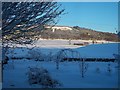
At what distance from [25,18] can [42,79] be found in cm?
212

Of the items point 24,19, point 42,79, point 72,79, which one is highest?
point 24,19

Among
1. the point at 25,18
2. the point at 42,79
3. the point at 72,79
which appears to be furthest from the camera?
the point at 72,79

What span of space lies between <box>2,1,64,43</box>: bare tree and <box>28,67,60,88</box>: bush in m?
1.17

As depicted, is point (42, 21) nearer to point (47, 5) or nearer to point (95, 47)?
point (47, 5)

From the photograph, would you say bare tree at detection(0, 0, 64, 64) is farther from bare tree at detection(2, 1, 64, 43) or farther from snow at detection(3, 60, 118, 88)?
snow at detection(3, 60, 118, 88)

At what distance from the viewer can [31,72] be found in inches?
427

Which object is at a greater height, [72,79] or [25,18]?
[25,18]

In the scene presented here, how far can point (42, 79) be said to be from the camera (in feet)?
33.7

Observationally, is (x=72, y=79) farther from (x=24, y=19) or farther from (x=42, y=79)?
(x=24, y=19)

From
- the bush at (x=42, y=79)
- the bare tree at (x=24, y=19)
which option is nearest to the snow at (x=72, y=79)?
the bush at (x=42, y=79)

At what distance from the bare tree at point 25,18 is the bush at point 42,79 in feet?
3.83

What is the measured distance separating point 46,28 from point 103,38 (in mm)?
25066

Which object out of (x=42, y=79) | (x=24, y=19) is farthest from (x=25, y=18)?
(x=42, y=79)

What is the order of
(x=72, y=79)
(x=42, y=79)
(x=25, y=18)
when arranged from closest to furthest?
(x=25, y=18)
(x=42, y=79)
(x=72, y=79)
